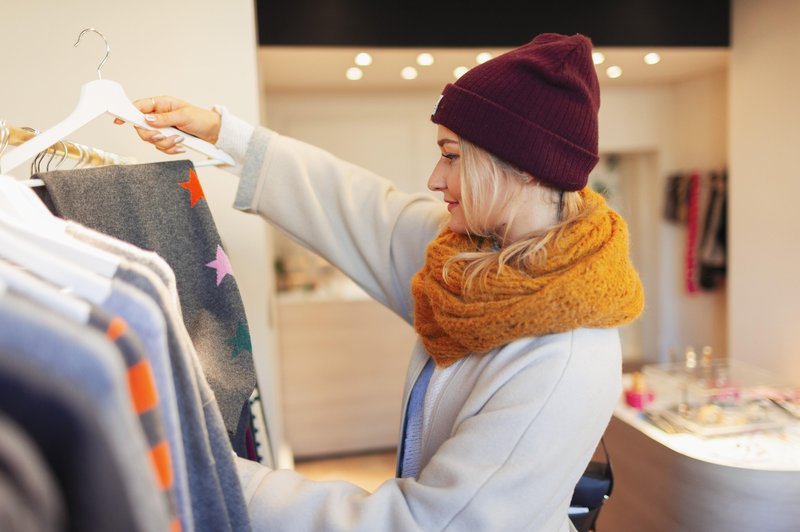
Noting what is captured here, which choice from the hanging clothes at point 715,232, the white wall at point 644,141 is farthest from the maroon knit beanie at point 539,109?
the hanging clothes at point 715,232

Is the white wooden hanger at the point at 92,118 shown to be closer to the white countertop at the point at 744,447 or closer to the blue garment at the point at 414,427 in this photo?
the blue garment at the point at 414,427

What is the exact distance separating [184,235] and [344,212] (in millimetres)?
436

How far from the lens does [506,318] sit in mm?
937

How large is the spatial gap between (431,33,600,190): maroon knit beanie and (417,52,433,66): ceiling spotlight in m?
2.61

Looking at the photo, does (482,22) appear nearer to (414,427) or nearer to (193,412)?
(414,427)

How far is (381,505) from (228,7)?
135 centimetres

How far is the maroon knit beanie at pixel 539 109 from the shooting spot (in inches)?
38.4

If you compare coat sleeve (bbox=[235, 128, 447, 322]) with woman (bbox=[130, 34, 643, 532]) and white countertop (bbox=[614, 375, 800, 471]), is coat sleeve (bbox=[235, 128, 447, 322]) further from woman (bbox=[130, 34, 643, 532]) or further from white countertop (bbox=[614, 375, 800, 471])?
white countertop (bbox=[614, 375, 800, 471])

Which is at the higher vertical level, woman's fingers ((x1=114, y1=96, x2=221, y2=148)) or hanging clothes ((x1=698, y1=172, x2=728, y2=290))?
woman's fingers ((x1=114, y1=96, x2=221, y2=148))

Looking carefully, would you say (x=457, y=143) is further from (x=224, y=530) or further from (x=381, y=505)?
(x=224, y=530)

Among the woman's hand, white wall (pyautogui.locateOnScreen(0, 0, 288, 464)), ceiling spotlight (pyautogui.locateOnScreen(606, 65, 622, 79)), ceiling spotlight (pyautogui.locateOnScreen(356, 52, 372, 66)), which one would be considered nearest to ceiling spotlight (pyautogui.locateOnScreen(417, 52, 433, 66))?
ceiling spotlight (pyautogui.locateOnScreen(356, 52, 372, 66))

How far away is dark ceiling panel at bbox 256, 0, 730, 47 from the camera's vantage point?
3.24m

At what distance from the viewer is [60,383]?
14.5 inches

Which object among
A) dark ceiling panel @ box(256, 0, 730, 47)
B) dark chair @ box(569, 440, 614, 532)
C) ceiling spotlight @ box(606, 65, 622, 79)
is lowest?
dark chair @ box(569, 440, 614, 532)
